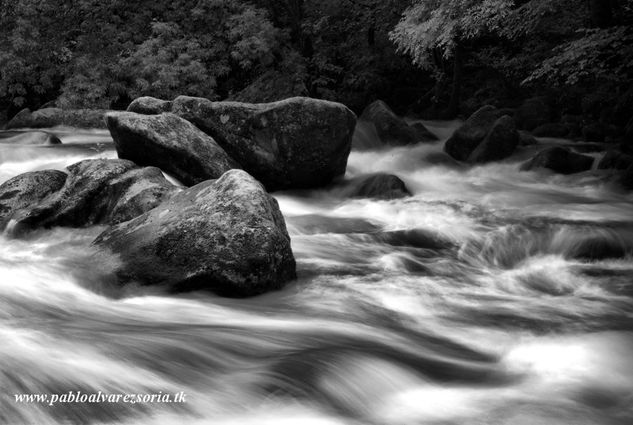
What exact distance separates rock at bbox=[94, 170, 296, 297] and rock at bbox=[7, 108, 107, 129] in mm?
12976

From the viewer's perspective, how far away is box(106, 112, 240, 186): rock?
8680mm

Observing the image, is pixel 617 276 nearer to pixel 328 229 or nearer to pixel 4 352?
pixel 328 229

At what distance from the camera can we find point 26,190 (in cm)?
788

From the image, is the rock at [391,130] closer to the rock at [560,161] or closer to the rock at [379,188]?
the rock at [560,161]

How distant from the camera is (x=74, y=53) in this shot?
2125 centimetres

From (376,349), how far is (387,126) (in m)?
10.1

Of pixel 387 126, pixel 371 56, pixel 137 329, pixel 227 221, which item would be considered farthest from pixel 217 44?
pixel 137 329

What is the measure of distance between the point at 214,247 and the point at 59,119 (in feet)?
47.3

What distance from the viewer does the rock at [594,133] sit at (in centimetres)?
1336

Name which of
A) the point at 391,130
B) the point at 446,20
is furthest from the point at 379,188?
the point at 391,130

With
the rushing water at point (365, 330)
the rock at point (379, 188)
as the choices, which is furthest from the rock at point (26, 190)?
the rock at point (379, 188)

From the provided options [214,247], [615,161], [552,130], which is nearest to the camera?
[214,247]

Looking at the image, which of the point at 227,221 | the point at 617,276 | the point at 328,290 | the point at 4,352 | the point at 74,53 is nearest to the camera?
the point at 4,352

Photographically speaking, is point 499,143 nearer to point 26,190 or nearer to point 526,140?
point 526,140
